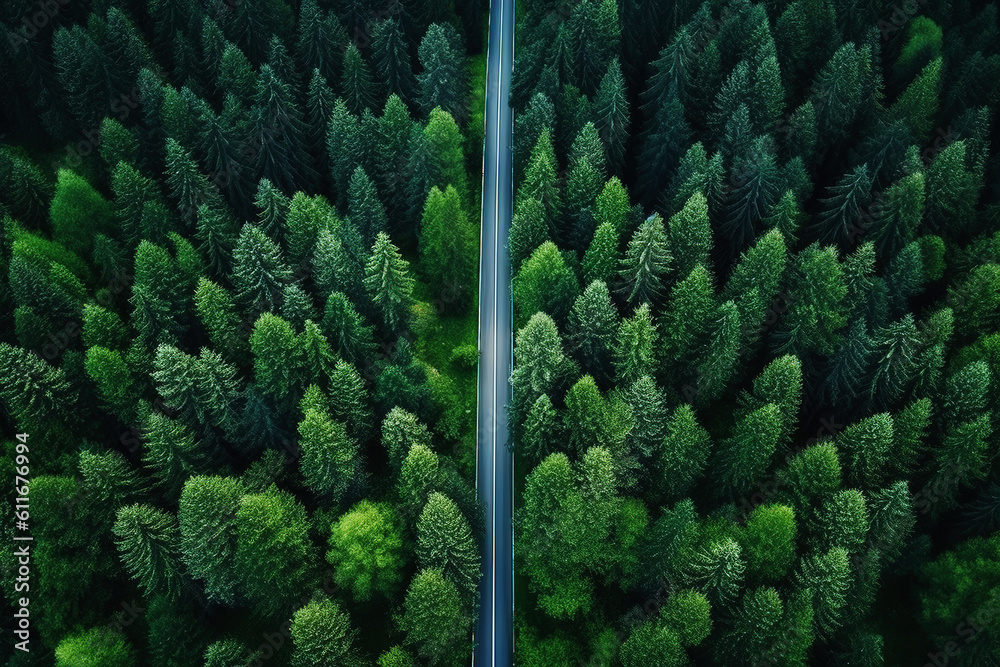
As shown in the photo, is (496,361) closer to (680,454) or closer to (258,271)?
(680,454)

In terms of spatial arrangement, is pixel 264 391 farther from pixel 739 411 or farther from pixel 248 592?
pixel 739 411

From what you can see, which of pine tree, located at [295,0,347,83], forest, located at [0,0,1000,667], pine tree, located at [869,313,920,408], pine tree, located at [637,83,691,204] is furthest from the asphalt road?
pine tree, located at [869,313,920,408]

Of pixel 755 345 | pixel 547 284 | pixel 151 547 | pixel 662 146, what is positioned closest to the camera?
pixel 151 547

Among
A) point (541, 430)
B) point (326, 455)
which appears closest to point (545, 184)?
point (541, 430)

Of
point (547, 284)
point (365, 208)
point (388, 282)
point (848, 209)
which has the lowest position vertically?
point (547, 284)

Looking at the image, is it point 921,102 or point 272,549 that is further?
point 921,102

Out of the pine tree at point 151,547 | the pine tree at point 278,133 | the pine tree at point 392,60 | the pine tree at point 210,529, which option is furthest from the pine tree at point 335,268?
the pine tree at point 392,60
